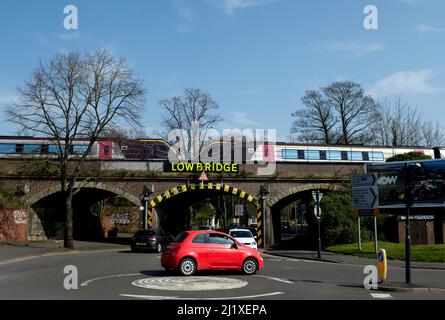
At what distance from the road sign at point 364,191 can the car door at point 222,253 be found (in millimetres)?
11421

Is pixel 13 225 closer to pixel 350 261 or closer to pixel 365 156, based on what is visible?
pixel 350 261

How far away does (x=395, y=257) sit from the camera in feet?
80.0

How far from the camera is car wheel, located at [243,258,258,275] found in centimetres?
1680

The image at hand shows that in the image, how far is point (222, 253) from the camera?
16.5 metres

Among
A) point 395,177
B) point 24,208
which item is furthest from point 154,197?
point 395,177

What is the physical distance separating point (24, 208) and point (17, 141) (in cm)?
699

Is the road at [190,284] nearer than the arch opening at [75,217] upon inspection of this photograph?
Yes

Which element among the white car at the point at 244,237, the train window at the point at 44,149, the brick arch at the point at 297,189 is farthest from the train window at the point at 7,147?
the white car at the point at 244,237

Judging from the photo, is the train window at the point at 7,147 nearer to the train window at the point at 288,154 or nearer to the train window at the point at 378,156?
the train window at the point at 288,154

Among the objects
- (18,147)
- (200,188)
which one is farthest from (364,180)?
(18,147)

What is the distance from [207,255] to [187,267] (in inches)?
30.4

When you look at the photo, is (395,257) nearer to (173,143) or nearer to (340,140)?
(173,143)

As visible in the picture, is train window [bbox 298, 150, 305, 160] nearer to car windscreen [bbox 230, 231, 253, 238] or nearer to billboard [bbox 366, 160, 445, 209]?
billboard [bbox 366, 160, 445, 209]

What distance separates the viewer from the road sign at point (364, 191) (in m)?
26.0
